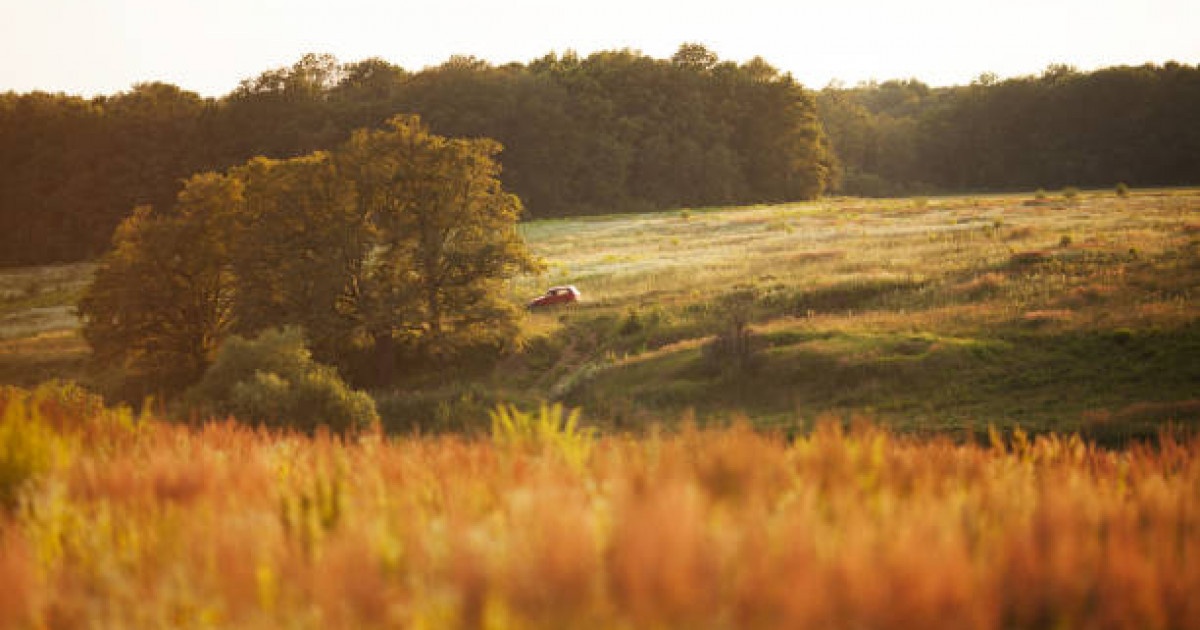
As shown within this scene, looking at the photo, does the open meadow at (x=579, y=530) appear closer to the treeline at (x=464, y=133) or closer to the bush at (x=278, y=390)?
the bush at (x=278, y=390)

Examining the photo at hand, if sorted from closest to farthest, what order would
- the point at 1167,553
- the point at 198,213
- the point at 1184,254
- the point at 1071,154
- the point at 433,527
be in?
the point at 1167,553, the point at 433,527, the point at 1184,254, the point at 198,213, the point at 1071,154

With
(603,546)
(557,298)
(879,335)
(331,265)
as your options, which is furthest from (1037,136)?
Result: (603,546)

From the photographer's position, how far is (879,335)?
27.4 meters

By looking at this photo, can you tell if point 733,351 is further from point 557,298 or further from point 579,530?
point 579,530

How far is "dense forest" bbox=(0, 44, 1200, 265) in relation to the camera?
10525 cm

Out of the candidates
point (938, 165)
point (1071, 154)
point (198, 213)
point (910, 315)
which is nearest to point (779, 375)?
point (910, 315)

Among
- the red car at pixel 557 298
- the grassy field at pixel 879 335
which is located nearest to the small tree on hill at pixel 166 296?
the grassy field at pixel 879 335

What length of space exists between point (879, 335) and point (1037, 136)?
12783cm

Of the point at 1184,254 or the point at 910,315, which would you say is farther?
the point at 1184,254

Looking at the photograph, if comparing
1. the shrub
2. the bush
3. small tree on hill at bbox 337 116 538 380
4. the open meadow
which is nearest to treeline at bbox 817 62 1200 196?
small tree on hill at bbox 337 116 538 380

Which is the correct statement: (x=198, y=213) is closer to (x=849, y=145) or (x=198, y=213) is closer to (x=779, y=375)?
(x=779, y=375)

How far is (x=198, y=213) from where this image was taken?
121 ft

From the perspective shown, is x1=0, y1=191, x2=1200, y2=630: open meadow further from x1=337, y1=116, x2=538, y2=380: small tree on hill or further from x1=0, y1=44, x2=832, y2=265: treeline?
x1=0, y1=44, x2=832, y2=265: treeline

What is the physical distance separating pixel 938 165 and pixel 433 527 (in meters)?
161
